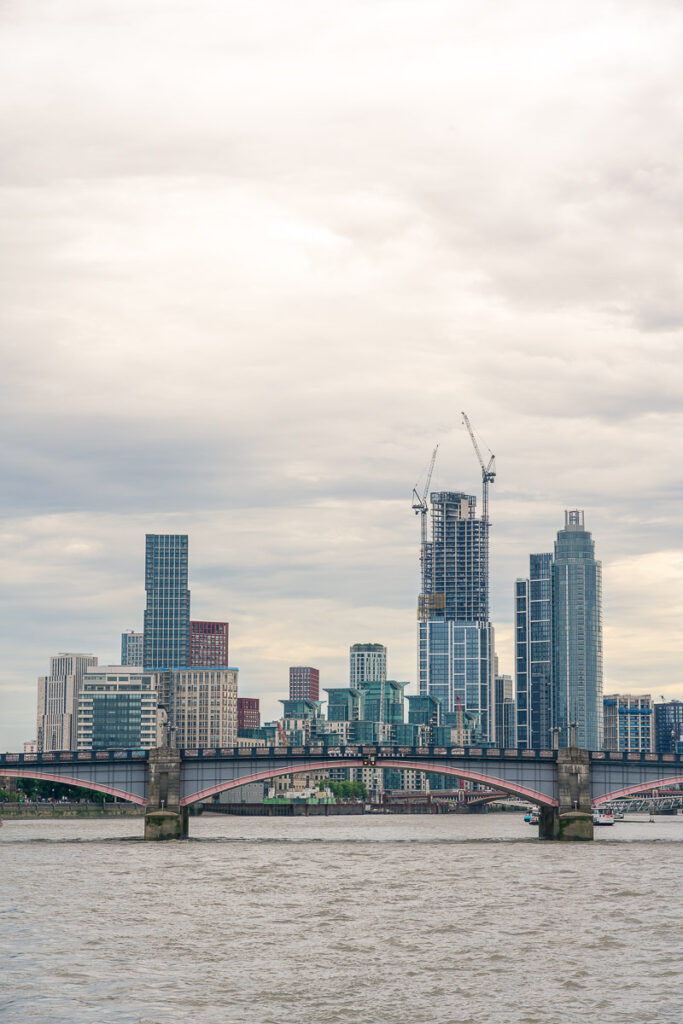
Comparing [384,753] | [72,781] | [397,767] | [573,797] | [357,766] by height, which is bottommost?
[573,797]

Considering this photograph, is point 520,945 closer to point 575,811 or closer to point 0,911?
point 0,911

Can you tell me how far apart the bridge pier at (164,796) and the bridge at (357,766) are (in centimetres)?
10

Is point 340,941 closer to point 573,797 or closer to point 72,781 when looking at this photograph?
point 573,797

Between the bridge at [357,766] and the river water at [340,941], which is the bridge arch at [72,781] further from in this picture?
the river water at [340,941]

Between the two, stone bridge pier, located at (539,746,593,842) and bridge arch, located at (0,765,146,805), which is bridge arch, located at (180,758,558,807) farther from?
bridge arch, located at (0,765,146,805)

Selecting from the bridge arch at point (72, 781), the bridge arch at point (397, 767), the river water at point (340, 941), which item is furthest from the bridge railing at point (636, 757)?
the bridge arch at point (72, 781)

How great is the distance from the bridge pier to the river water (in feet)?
97.1

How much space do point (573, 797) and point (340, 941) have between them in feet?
284

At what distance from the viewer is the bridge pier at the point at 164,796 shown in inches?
5709

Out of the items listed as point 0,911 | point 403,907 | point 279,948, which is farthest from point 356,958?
point 0,911

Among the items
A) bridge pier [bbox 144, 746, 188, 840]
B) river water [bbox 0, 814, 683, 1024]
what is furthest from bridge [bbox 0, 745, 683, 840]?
river water [bbox 0, 814, 683, 1024]

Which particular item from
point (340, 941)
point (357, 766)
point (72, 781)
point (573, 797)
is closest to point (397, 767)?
point (357, 766)

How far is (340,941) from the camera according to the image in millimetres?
65250

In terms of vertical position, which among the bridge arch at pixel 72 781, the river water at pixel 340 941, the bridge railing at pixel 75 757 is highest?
the bridge railing at pixel 75 757
